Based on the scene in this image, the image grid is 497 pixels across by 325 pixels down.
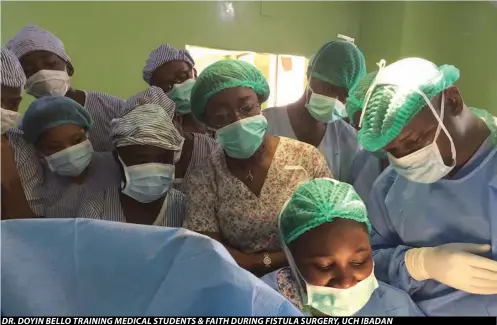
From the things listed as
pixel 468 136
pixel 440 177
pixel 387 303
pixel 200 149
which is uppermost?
pixel 468 136

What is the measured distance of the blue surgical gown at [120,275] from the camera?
71 cm

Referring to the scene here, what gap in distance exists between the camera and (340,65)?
1.95 metres

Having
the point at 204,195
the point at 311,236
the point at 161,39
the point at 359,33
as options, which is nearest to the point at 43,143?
the point at 204,195

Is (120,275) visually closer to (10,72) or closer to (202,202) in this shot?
(202,202)

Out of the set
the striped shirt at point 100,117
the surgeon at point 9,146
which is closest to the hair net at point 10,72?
the surgeon at point 9,146

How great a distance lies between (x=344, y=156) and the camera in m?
2.08

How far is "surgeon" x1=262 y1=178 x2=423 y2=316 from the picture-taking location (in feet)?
4.29

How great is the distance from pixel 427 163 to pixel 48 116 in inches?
49.8

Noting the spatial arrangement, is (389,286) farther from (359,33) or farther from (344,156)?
(359,33)

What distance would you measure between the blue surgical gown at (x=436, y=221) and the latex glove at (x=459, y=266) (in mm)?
49

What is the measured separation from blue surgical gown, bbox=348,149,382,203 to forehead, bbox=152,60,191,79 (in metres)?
0.90

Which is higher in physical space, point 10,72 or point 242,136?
point 10,72

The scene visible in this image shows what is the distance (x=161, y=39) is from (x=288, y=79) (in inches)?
43.4

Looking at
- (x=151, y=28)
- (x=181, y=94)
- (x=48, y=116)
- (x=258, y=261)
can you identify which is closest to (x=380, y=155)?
(x=258, y=261)
